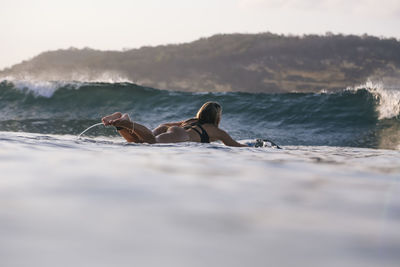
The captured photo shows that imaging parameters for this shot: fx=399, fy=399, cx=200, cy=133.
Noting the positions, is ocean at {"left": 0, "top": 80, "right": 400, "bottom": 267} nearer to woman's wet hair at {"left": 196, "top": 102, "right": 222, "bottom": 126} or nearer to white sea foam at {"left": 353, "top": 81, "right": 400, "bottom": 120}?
woman's wet hair at {"left": 196, "top": 102, "right": 222, "bottom": 126}

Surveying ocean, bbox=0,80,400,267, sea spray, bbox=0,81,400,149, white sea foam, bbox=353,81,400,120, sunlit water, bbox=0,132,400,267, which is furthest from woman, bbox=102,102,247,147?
white sea foam, bbox=353,81,400,120

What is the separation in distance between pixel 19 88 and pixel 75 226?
15.7 m

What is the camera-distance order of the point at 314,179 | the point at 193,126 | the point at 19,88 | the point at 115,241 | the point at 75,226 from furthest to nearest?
1. the point at 19,88
2. the point at 193,126
3. the point at 314,179
4. the point at 75,226
5. the point at 115,241

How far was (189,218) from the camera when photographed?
1.17m

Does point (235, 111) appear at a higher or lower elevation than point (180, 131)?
higher

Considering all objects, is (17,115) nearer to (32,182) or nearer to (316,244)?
(32,182)

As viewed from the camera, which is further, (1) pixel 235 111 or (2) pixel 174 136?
(1) pixel 235 111

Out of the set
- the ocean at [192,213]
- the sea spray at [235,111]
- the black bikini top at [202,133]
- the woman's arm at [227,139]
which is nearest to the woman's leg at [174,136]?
the black bikini top at [202,133]

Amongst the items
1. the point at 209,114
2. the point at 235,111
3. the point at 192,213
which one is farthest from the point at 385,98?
the point at 192,213

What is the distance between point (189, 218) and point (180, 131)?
3581 mm

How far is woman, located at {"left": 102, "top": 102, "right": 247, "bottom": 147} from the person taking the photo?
4.41 meters

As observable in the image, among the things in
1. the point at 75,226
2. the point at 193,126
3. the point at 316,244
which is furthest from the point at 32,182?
the point at 193,126

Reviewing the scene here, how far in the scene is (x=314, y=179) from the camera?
1993 mm

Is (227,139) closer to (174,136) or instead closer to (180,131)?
(180,131)
